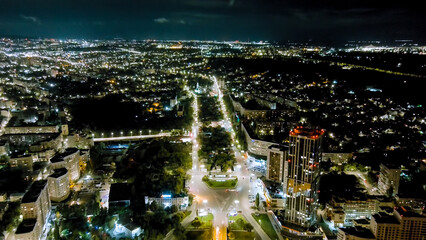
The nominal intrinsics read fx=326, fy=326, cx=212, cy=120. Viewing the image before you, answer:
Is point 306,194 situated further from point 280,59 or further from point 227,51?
point 227,51

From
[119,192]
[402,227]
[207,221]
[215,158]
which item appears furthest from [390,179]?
[119,192]

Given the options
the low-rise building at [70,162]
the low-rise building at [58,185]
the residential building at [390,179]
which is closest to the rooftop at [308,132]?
the residential building at [390,179]

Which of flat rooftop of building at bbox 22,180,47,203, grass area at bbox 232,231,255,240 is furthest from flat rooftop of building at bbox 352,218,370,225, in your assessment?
flat rooftop of building at bbox 22,180,47,203

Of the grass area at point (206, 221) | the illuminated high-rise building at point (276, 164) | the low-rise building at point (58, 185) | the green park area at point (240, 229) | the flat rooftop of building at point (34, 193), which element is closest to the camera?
the green park area at point (240, 229)

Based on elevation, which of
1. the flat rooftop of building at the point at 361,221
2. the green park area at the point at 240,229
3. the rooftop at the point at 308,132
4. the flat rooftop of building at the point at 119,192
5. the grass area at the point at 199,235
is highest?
the rooftop at the point at 308,132

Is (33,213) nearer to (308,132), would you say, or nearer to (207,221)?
(207,221)

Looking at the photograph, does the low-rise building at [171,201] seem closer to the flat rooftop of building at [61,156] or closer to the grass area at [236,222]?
the grass area at [236,222]

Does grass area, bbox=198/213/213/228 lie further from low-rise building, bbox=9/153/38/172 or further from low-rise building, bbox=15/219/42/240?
low-rise building, bbox=9/153/38/172
